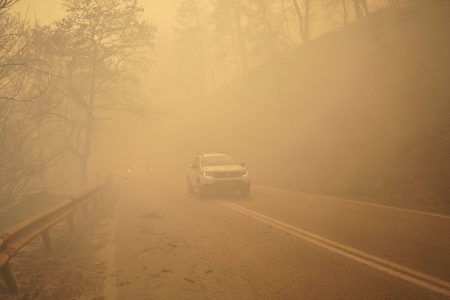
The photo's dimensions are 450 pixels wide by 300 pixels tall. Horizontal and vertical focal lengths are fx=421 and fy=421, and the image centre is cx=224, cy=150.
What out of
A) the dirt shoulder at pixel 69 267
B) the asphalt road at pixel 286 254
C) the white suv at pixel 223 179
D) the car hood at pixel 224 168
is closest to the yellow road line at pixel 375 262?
the asphalt road at pixel 286 254

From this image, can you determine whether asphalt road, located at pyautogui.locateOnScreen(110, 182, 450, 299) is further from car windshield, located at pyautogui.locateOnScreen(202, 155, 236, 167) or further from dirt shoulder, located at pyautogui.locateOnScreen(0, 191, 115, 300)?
car windshield, located at pyautogui.locateOnScreen(202, 155, 236, 167)

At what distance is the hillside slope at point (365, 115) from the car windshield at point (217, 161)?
3.91 meters

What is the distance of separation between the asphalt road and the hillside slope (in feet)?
16.3

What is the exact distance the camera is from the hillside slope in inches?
634

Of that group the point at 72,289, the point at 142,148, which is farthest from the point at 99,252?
the point at 142,148

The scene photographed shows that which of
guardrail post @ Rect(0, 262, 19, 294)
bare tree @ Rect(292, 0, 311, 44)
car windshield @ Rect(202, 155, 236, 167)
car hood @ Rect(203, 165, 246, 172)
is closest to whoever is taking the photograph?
guardrail post @ Rect(0, 262, 19, 294)

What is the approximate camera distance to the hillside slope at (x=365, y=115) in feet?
52.8

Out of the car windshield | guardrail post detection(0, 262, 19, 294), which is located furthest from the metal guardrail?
the car windshield

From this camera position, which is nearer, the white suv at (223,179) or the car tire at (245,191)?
the white suv at (223,179)

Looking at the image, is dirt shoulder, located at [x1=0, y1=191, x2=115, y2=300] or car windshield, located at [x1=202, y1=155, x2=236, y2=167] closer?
dirt shoulder, located at [x1=0, y1=191, x2=115, y2=300]

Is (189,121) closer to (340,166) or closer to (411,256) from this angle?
(340,166)

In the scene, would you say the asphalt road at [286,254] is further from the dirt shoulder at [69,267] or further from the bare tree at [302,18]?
the bare tree at [302,18]

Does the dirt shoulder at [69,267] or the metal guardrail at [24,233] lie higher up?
the metal guardrail at [24,233]

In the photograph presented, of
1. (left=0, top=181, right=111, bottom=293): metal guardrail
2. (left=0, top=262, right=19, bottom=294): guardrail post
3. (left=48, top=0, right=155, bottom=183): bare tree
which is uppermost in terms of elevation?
(left=48, top=0, right=155, bottom=183): bare tree
